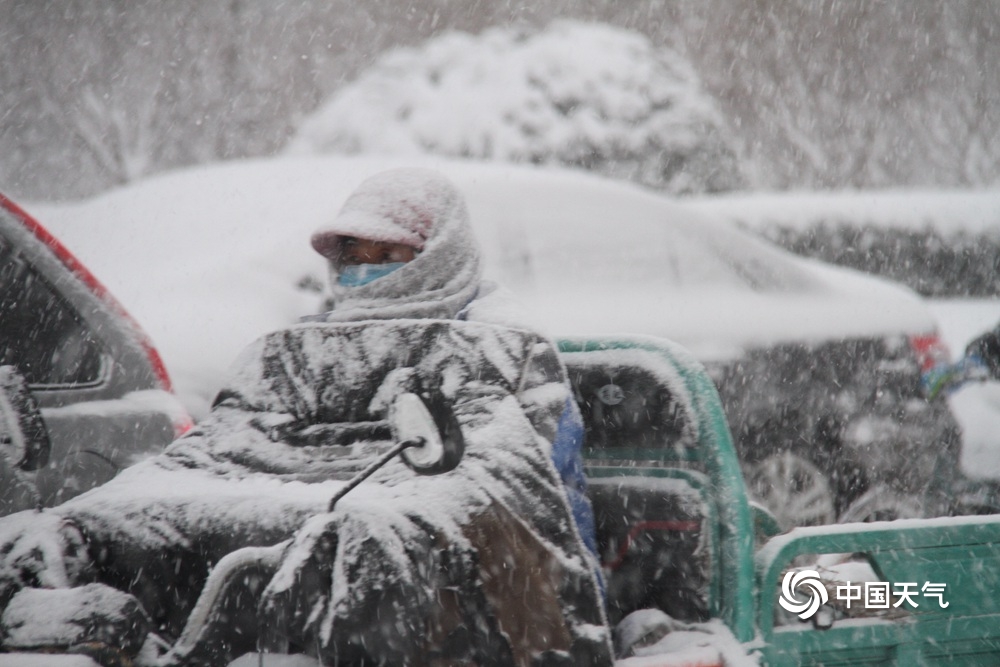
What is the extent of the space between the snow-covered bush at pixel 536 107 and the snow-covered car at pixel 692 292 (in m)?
8.60

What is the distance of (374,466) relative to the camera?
5.20 ft

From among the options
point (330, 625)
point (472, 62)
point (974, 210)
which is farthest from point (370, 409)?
point (974, 210)

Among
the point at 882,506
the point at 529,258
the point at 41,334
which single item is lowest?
the point at 882,506

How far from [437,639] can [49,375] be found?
6.33 ft

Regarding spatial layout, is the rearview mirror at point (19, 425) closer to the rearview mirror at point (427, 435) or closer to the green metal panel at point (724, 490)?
the rearview mirror at point (427, 435)

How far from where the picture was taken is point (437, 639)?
5.07ft

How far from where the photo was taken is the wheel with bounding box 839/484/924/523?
4375mm

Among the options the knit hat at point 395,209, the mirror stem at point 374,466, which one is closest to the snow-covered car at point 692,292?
the knit hat at point 395,209

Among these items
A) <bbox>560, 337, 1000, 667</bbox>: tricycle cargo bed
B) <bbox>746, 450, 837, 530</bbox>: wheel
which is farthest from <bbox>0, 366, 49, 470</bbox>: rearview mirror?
<bbox>746, 450, 837, 530</bbox>: wheel

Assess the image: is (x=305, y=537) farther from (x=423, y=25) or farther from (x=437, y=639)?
(x=423, y=25)

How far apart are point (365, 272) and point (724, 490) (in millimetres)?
988

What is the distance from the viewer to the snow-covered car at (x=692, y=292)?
14.7 feet

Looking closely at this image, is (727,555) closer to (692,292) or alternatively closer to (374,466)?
(374,466)

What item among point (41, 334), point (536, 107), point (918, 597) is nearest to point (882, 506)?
point (918, 597)
